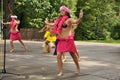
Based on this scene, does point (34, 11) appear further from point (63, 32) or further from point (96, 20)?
point (63, 32)

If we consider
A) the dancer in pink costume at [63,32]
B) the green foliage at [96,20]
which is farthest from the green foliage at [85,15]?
the dancer in pink costume at [63,32]

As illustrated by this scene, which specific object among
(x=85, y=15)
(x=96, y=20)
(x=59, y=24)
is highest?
(x=59, y=24)

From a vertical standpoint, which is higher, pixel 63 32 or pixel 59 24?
pixel 59 24

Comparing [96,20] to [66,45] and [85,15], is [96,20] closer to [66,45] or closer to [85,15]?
[85,15]

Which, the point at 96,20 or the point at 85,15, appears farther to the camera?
the point at 96,20

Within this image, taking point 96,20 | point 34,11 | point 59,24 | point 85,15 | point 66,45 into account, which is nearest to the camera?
point 59,24

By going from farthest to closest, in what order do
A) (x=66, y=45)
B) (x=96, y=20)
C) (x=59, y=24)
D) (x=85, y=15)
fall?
(x=96, y=20) → (x=85, y=15) → (x=66, y=45) → (x=59, y=24)

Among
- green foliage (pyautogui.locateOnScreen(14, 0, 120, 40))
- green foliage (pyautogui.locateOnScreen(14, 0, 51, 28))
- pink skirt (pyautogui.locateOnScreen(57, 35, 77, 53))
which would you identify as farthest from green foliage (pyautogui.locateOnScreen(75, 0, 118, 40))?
pink skirt (pyautogui.locateOnScreen(57, 35, 77, 53))

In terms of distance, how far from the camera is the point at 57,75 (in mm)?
9961

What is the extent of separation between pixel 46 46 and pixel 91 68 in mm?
5836

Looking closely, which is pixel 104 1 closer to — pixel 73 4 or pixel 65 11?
pixel 73 4

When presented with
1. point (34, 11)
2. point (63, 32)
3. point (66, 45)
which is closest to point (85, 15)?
point (34, 11)

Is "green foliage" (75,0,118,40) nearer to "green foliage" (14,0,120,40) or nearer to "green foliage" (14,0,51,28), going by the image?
"green foliage" (14,0,120,40)

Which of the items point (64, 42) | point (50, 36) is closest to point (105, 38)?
point (50, 36)
